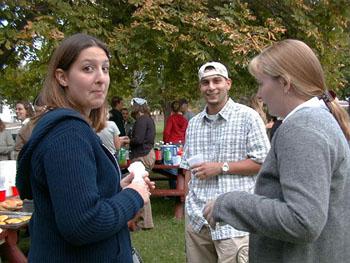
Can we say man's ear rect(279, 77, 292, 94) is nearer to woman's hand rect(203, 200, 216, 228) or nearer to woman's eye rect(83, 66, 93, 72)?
woman's hand rect(203, 200, 216, 228)

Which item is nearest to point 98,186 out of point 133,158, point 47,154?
point 47,154

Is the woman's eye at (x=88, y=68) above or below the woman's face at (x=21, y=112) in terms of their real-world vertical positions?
above

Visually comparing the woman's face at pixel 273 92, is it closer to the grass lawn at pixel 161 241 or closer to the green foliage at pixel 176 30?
the grass lawn at pixel 161 241

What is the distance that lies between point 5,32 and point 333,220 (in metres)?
5.24

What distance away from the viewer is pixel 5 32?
19.5 feet

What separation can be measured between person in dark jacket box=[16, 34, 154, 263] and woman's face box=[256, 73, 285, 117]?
586mm

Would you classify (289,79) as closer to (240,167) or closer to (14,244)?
(240,167)

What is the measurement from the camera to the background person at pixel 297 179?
1.57 meters

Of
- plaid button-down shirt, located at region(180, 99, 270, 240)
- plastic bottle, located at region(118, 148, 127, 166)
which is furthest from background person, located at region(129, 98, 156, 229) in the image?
plaid button-down shirt, located at region(180, 99, 270, 240)

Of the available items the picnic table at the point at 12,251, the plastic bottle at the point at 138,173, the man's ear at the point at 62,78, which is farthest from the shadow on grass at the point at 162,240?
the man's ear at the point at 62,78

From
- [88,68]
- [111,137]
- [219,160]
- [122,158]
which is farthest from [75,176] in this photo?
[122,158]

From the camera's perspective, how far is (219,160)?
3.17 meters

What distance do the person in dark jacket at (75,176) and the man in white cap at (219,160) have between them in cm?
132

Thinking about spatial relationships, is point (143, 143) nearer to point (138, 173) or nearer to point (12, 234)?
point (12, 234)
